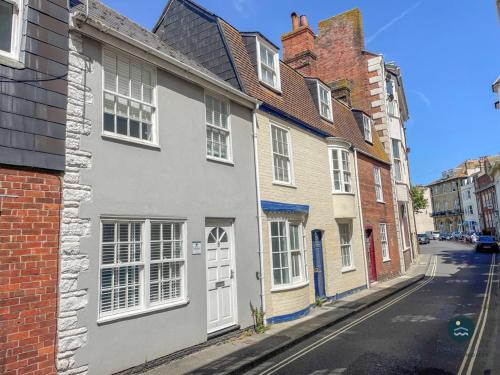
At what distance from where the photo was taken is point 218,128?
9.59 m

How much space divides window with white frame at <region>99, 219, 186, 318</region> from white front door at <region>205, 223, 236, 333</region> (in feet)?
3.31

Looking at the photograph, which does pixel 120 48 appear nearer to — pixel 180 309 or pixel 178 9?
pixel 180 309

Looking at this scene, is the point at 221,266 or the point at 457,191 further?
the point at 457,191

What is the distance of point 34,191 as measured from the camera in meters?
5.63

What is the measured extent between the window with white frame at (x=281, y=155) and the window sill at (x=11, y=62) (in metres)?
7.42

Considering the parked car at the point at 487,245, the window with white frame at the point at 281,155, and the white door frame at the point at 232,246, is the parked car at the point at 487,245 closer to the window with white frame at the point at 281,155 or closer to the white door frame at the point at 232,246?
the window with white frame at the point at 281,155

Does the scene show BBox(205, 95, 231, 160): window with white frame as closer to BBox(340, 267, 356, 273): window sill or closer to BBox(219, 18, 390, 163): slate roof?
BBox(219, 18, 390, 163): slate roof

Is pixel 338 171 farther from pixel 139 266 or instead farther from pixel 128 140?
pixel 139 266

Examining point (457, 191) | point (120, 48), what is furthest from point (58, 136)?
point (457, 191)

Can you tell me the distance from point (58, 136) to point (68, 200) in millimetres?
1070

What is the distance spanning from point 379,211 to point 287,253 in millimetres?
9585

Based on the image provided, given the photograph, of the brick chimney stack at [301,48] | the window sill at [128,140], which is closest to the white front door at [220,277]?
the window sill at [128,140]

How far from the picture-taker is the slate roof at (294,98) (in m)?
11.5

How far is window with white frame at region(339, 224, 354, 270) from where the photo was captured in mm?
15055
